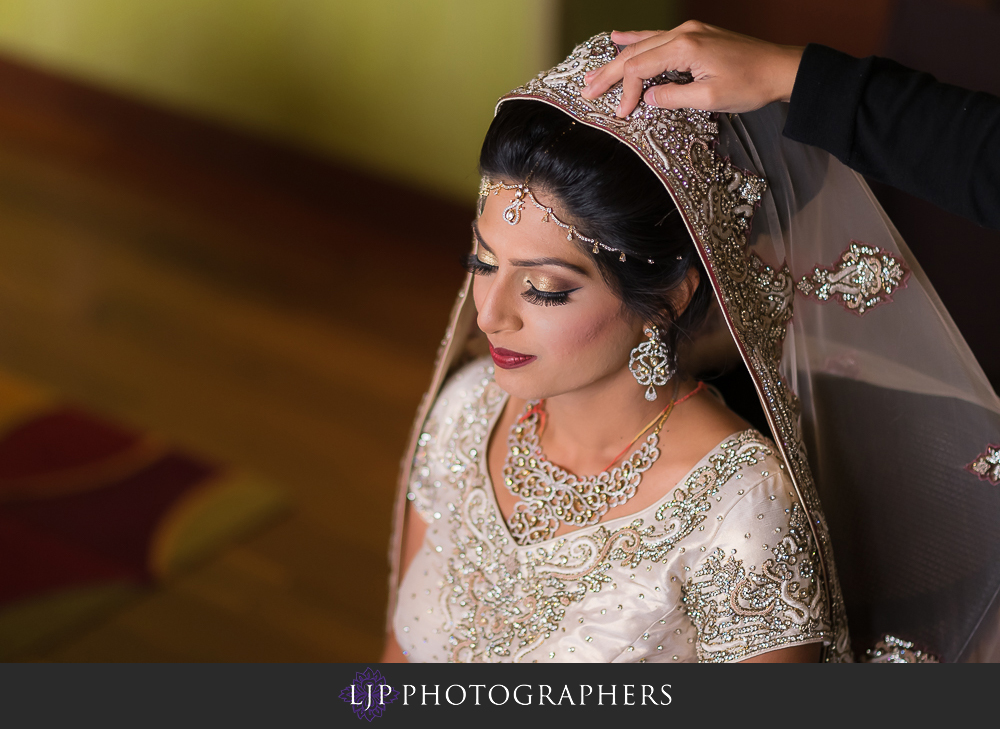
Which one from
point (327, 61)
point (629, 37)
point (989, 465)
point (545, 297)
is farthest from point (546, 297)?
point (327, 61)

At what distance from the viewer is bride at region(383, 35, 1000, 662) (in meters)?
1.35

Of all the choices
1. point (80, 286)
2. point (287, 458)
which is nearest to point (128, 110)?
point (80, 286)

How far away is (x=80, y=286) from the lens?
4.05 metres

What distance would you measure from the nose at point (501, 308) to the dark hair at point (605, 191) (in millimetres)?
115

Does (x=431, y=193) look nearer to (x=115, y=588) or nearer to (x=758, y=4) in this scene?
(x=758, y=4)

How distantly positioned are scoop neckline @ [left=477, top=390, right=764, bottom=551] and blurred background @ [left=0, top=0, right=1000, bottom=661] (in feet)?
2.36

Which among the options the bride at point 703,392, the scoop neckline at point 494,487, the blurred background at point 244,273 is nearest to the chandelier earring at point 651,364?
the bride at point 703,392

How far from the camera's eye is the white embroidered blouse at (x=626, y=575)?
4.60 feet

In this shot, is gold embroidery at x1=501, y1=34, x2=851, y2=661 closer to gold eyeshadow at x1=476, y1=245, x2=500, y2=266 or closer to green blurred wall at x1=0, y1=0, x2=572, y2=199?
gold eyeshadow at x1=476, y1=245, x2=500, y2=266

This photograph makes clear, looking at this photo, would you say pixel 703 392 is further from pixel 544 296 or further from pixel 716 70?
pixel 716 70

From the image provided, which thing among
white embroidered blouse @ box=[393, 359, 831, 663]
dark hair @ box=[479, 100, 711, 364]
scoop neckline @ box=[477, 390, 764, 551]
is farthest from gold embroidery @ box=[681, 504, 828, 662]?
dark hair @ box=[479, 100, 711, 364]

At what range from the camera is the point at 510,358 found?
146cm

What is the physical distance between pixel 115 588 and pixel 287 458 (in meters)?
0.65

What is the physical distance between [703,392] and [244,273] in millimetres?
2901
